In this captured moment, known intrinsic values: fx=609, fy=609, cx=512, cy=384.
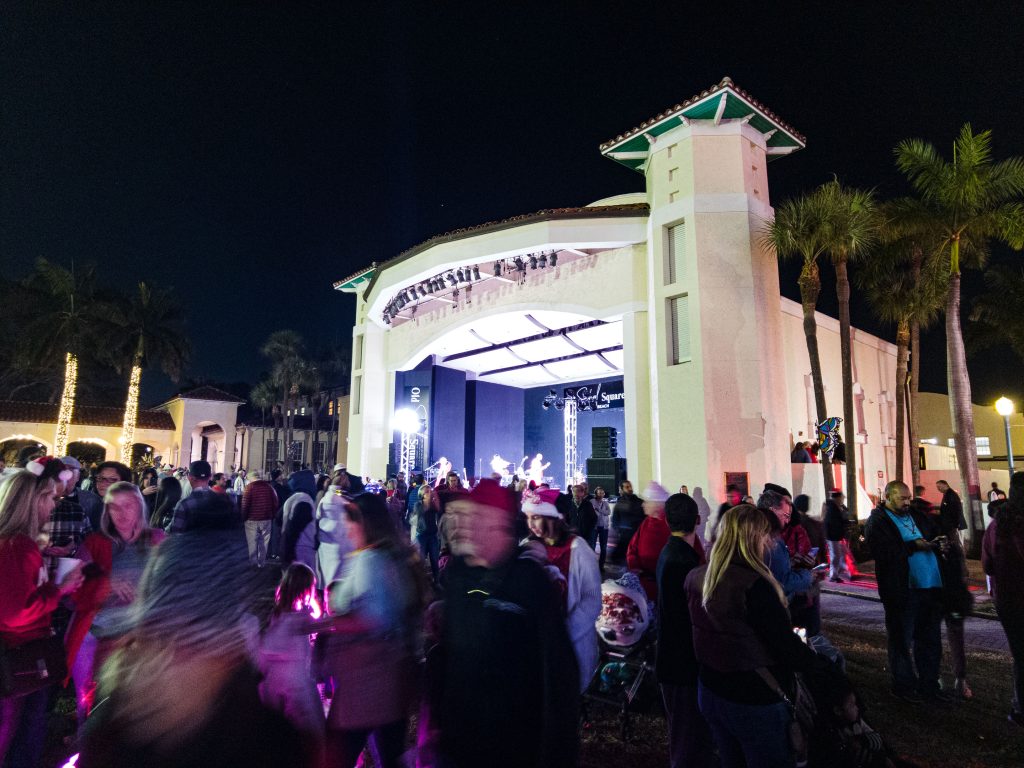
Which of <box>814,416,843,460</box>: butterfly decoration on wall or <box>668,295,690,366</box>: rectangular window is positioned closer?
<box>668,295,690,366</box>: rectangular window

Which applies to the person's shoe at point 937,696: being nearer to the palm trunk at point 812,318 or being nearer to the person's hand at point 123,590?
the person's hand at point 123,590

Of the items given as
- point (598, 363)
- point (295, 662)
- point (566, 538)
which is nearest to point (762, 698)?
point (566, 538)

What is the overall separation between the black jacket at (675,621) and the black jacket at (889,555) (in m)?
2.79

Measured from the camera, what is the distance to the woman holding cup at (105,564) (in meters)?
3.41

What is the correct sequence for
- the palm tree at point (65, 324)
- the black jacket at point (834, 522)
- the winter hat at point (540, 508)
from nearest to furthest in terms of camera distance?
the winter hat at point (540, 508)
the black jacket at point (834, 522)
the palm tree at point (65, 324)

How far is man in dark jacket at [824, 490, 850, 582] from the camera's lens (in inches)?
400

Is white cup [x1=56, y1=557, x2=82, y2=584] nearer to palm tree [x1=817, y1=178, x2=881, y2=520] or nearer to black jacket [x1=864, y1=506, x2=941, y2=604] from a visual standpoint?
black jacket [x1=864, y1=506, x2=941, y2=604]

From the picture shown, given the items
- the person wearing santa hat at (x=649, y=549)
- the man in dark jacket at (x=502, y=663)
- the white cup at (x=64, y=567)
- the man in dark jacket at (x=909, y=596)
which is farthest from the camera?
the man in dark jacket at (x=909, y=596)

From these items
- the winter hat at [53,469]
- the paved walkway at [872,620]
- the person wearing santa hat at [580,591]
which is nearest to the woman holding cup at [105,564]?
the winter hat at [53,469]

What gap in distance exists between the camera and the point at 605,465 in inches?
781

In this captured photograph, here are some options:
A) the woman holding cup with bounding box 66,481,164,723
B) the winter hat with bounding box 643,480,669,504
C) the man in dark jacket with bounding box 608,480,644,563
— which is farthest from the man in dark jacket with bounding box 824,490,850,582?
the woman holding cup with bounding box 66,481,164,723

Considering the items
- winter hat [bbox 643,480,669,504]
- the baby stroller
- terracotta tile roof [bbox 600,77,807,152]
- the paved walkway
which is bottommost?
the paved walkway

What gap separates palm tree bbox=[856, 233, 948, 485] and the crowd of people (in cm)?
1497

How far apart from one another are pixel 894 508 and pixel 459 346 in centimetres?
1764
